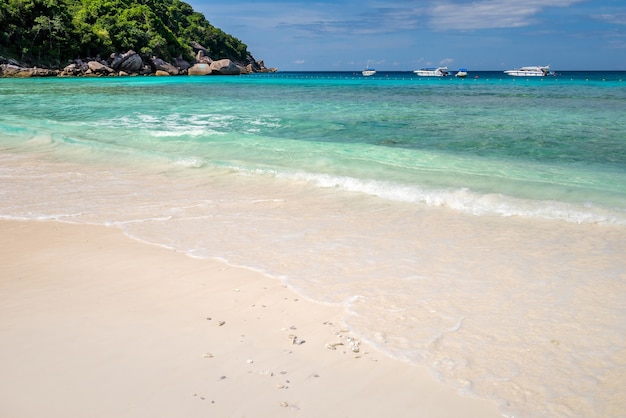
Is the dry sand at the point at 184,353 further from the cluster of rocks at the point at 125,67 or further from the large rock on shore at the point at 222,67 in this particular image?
the large rock on shore at the point at 222,67

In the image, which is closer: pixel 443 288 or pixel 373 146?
pixel 443 288

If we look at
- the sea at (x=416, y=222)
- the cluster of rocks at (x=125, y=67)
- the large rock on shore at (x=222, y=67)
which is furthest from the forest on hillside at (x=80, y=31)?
the sea at (x=416, y=222)

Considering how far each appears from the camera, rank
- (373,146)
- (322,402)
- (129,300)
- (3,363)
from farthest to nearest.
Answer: (373,146) < (129,300) < (3,363) < (322,402)

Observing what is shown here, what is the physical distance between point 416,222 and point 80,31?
72543 mm

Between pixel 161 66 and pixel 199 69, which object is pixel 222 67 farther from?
pixel 161 66

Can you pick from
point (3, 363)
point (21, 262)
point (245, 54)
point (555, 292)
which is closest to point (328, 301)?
point (555, 292)

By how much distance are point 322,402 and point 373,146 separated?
10.4 metres

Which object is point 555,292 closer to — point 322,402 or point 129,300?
point 322,402

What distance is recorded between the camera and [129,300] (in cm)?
425

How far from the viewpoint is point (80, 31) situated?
2648 inches

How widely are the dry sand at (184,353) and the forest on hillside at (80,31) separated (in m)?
67.5

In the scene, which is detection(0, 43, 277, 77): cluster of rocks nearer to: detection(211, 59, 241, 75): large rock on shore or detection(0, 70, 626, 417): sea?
detection(211, 59, 241, 75): large rock on shore

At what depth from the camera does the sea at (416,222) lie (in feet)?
11.7

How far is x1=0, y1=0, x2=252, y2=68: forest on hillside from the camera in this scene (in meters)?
61.5
